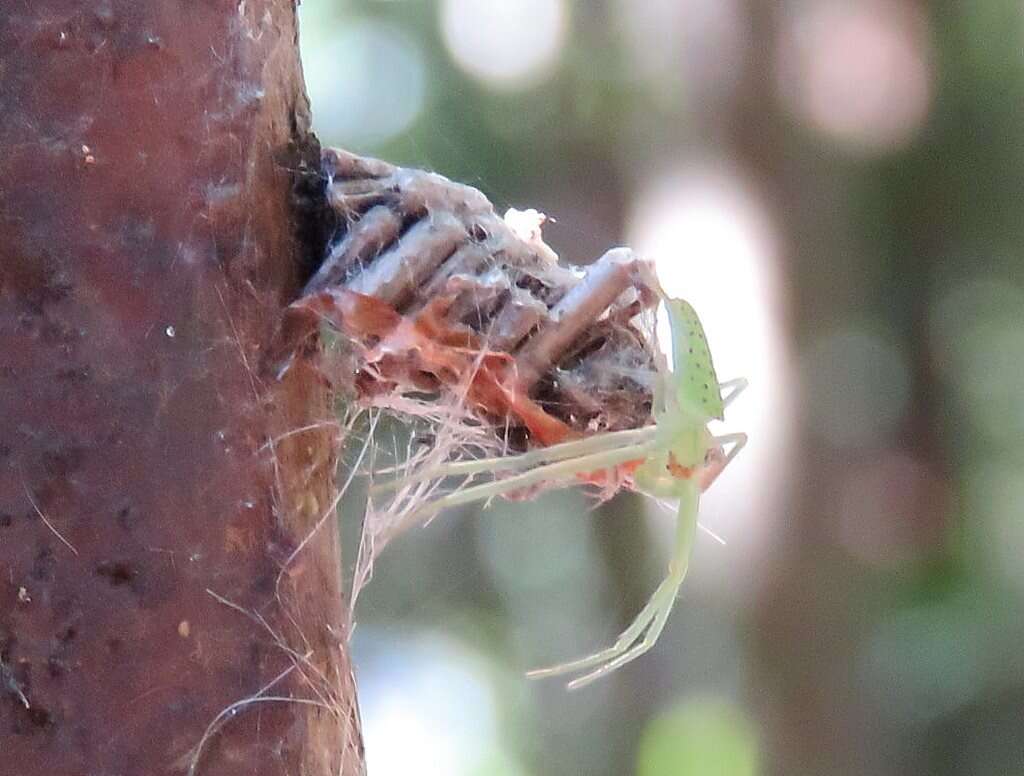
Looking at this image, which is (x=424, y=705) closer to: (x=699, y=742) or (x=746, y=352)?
(x=699, y=742)

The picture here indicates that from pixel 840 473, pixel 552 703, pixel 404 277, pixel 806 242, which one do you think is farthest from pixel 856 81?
pixel 404 277

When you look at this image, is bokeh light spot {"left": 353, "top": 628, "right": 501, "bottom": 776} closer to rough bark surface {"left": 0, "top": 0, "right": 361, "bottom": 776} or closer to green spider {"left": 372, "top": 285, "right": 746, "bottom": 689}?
green spider {"left": 372, "top": 285, "right": 746, "bottom": 689}

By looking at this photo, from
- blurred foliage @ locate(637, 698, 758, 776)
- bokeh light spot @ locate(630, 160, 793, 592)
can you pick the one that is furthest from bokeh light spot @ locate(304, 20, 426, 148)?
blurred foliage @ locate(637, 698, 758, 776)

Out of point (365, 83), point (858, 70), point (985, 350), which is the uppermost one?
point (858, 70)

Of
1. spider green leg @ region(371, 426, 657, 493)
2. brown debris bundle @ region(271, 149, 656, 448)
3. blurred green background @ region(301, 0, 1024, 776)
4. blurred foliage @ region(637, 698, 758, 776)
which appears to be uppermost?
brown debris bundle @ region(271, 149, 656, 448)

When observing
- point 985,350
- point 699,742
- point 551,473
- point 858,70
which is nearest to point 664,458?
point 551,473

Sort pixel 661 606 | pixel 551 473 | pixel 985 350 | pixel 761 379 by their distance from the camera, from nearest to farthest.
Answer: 1. pixel 551 473
2. pixel 661 606
3. pixel 761 379
4. pixel 985 350

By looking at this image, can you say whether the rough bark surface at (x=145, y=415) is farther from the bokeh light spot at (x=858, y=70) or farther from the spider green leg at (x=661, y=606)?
the bokeh light spot at (x=858, y=70)
